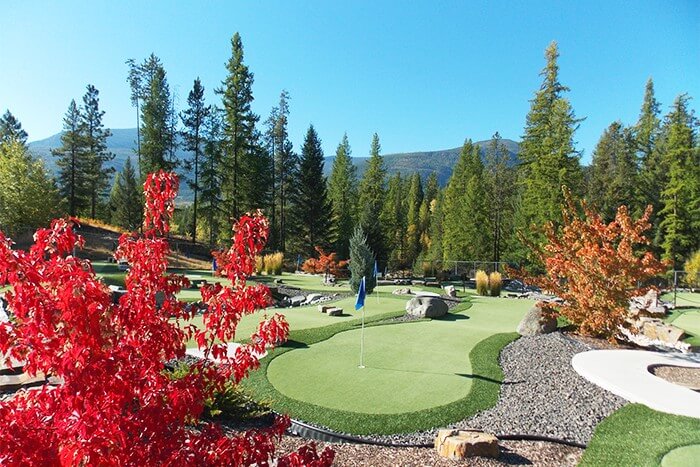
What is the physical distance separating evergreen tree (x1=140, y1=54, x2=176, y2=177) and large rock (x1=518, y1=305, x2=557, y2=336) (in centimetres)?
2784

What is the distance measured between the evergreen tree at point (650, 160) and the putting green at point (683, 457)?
32.0m

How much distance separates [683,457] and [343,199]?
3746 cm

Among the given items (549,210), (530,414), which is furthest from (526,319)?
(549,210)

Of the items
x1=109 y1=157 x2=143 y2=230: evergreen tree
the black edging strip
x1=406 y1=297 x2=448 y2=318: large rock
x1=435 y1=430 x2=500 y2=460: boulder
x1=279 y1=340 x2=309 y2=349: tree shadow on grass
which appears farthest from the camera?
x1=109 y1=157 x2=143 y2=230: evergreen tree

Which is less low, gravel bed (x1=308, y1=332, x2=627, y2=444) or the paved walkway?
the paved walkway

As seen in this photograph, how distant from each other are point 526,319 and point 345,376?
585cm

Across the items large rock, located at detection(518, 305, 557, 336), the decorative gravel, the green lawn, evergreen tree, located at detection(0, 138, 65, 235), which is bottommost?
the green lawn

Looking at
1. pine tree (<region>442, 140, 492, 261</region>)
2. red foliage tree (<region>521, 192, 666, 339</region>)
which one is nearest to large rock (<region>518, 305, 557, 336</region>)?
red foliage tree (<region>521, 192, 666, 339</region>)

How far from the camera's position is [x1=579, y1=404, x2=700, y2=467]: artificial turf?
15.9 ft

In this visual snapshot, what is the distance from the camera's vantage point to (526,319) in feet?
36.5

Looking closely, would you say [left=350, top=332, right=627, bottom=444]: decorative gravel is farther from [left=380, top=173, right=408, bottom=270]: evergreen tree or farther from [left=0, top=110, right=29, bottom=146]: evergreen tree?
[left=0, top=110, right=29, bottom=146]: evergreen tree

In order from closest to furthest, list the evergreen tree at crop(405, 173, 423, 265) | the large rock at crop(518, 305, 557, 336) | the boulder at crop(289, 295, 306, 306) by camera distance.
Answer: the large rock at crop(518, 305, 557, 336) < the boulder at crop(289, 295, 306, 306) < the evergreen tree at crop(405, 173, 423, 265)

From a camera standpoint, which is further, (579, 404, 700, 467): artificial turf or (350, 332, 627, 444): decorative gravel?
(350, 332, 627, 444): decorative gravel

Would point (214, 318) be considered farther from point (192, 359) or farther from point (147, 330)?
point (192, 359)
